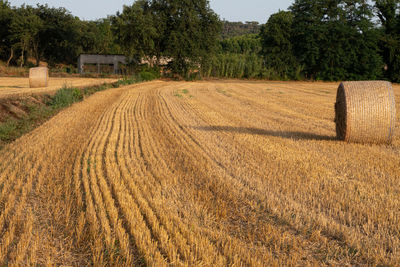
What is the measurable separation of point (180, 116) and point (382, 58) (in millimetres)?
42296

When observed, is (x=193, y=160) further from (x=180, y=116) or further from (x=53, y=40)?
(x=53, y=40)

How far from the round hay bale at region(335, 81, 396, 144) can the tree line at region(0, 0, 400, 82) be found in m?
33.8

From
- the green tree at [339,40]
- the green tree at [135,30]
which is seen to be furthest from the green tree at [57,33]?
the green tree at [339,40]

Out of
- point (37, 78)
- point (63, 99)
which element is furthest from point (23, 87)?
point (63, 99)

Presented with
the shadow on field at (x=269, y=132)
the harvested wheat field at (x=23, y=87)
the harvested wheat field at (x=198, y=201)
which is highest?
the harvested wheat field at (x=23, y=87)

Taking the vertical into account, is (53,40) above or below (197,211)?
above

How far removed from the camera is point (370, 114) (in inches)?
302

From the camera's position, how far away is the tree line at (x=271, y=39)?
41.2 metres

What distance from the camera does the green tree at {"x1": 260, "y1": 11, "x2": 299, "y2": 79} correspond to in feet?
→ 162

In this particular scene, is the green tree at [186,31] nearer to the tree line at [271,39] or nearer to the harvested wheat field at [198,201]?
the tree line at [271,39]

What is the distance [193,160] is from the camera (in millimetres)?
6543

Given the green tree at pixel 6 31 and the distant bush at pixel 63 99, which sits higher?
the green tree at pixel 6 31


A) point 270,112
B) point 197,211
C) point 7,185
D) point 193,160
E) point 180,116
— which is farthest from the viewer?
point 270,112

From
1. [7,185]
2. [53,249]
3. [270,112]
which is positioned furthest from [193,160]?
[270,112]
